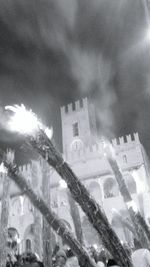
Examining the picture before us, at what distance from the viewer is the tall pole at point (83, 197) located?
359cm

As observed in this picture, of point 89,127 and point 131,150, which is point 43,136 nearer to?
point 131,150

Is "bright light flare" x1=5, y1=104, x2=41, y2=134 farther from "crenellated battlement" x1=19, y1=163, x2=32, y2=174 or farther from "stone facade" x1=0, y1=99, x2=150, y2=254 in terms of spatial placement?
"crenellated battlement" x1=19, y1=163, x2=32, y2=174

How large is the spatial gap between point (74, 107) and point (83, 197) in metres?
52.4

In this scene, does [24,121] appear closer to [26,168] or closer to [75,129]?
[26,168]

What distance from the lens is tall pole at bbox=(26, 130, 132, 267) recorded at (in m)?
3.59

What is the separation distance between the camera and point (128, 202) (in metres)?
8.30

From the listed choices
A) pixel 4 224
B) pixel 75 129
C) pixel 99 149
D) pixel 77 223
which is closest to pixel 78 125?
pixel 75 129

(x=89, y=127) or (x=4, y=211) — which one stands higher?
(x=89, y=127)

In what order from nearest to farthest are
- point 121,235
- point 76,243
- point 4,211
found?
point 76,243 < point 4,211 < point 121,235

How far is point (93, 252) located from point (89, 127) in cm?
4330

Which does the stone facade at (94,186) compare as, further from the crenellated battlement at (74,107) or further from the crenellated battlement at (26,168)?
the crenellated battlement at (74,107)

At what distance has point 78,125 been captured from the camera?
52844mm

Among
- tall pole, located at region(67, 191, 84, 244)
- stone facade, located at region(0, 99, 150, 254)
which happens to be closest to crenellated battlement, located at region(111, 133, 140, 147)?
stone facade, located at region(0, 99, 150, 254)

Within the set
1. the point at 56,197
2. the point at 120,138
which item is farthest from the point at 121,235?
the point at 120,138
